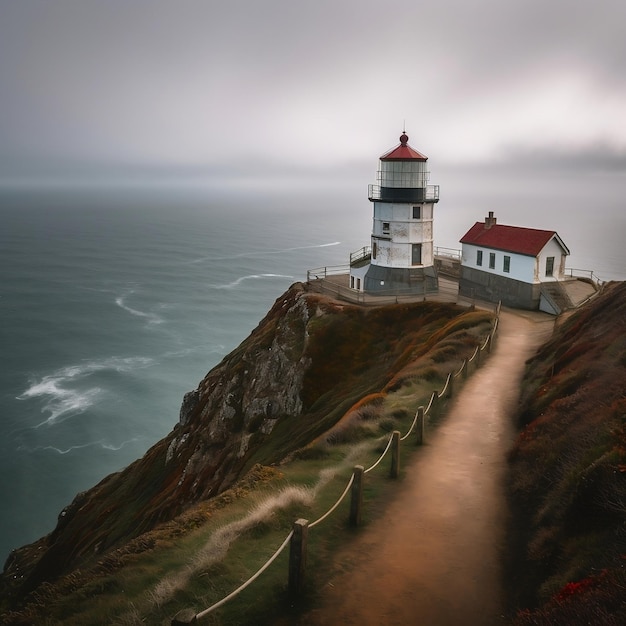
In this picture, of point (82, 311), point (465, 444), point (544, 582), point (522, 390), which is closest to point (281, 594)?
point (544, 582)

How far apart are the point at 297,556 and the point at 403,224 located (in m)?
36.7

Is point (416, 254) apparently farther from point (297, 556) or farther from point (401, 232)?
point (297, 556)

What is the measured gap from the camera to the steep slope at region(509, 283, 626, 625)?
7.11 m

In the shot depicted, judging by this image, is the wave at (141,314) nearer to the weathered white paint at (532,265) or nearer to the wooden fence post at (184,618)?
the weathered white paint at (532,265)

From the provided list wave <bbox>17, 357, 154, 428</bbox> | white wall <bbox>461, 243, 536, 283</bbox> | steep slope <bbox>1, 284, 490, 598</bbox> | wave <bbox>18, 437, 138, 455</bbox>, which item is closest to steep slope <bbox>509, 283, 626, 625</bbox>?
steep slope <bbox>1, 284, 490, 598</bbox>

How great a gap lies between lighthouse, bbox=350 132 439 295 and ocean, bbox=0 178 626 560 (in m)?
28.6

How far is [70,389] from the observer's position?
61.3m

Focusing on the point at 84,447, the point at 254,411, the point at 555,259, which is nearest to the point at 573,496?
the point at 254,411

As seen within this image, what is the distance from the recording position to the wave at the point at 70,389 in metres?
56.2

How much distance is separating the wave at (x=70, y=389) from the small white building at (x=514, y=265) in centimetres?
4051

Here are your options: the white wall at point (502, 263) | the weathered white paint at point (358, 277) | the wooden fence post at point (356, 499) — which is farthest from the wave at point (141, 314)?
the wooden fence post at point (356, 499)

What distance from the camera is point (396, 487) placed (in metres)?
13.4

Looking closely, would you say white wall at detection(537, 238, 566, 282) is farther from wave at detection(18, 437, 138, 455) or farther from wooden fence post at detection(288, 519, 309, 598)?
wave at detection(18, 437, 138, 455)

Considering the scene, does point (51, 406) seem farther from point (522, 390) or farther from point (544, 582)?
point (544, 582)
